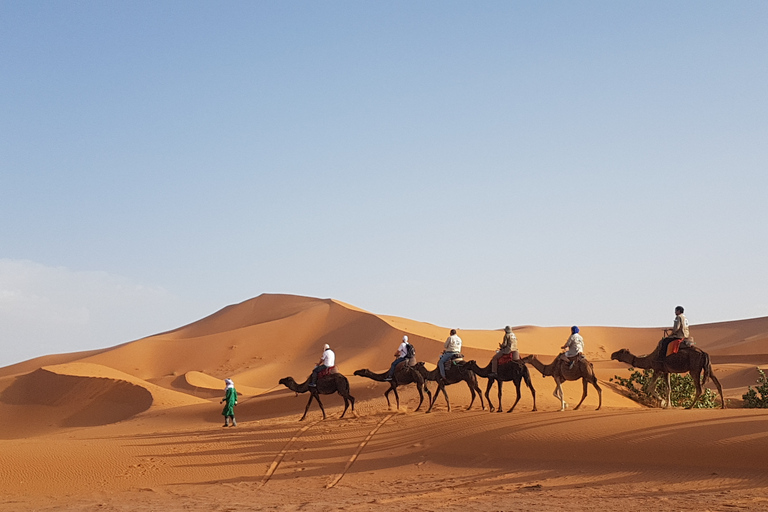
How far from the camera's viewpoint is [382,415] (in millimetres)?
22938

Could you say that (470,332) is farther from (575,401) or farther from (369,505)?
(369,505)

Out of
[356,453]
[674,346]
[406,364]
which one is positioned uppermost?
[406,364]

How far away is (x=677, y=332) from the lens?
→ 1933 cm

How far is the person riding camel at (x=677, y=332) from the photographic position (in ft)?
62.7

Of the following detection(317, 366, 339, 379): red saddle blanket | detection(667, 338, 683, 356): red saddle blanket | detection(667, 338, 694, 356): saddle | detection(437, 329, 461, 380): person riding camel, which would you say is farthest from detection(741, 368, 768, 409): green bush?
detection(317, 366, 339, 379): red saddle blanket

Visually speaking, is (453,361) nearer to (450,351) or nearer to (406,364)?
(450,351)

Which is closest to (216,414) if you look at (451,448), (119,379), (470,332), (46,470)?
(119,379)

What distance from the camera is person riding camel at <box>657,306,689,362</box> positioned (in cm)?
1911

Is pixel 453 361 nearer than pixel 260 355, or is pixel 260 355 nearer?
pixel 453 361

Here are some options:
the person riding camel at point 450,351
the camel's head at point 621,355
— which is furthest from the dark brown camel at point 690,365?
the person riding camel at point 450,351

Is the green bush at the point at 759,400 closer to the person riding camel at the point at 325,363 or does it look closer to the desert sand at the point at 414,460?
the desert sand at the point at 414,460

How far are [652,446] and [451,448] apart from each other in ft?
14.8

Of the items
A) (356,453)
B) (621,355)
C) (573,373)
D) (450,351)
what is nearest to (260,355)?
(450,351)

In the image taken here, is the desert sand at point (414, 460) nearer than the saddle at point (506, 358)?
Yes
